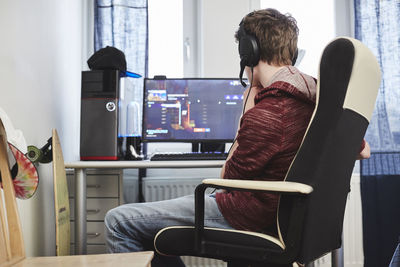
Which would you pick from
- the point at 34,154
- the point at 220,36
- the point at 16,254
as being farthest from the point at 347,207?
the point at 16,254

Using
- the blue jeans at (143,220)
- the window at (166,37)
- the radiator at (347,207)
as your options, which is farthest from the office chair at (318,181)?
the window at (166,37)

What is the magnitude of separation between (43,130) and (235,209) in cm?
117

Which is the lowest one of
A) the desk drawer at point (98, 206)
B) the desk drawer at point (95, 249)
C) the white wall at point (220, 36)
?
the desk drawer at point (95, 249)

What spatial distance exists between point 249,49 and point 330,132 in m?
0.39

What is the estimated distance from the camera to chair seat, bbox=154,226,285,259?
1.10 meters

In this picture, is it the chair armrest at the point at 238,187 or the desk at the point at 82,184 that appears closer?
the chair armrest at the point at 238,187

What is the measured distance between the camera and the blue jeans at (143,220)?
127 centimetres

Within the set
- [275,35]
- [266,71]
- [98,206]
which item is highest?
[275,35]

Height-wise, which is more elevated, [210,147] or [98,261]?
[210,147]

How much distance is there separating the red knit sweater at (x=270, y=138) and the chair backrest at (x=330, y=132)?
0.09 m

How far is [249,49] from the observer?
4.09 ft

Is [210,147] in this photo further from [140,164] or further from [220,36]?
[220,36]

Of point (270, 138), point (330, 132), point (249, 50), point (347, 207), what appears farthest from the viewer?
point (347, 207)

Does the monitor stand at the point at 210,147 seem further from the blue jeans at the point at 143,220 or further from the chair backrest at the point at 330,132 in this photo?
the chair backrest at the point at 330,132
